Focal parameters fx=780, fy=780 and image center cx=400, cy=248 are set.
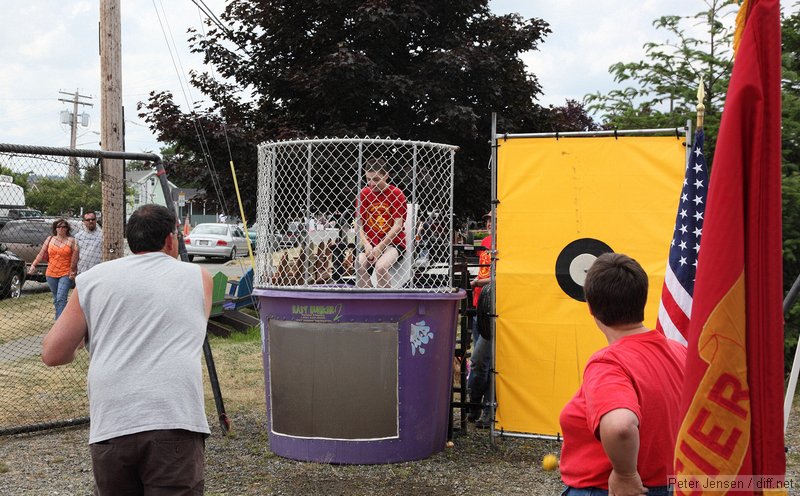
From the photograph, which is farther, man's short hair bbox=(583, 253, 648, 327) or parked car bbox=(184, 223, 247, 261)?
parked car bbox=(184, 223, 247, 261)

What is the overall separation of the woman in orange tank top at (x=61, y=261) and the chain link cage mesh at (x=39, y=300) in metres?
0.04

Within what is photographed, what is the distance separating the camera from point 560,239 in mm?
6332

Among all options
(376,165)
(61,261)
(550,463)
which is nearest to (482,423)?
(550,463)

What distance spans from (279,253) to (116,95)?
507cm

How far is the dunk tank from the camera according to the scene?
582cm

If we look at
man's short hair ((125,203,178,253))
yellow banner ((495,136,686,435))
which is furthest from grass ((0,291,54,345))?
man's short hair ((125,203,178,253))

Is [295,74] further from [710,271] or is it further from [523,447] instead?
[710,271]

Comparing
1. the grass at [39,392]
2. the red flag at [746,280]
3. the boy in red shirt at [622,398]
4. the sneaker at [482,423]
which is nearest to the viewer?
the red flag at [746,280]

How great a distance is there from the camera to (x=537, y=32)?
43.3 feet

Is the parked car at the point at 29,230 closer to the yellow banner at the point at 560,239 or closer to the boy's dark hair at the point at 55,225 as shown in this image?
the boy's dark hair at the point at 55,225

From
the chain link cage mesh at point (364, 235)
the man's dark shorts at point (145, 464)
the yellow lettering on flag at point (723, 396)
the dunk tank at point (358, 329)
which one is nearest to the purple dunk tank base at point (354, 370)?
the dunk tank at point (358, 329)

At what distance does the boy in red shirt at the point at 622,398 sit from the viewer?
92.7 inches

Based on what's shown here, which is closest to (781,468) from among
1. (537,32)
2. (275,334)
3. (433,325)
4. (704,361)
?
(704,361)

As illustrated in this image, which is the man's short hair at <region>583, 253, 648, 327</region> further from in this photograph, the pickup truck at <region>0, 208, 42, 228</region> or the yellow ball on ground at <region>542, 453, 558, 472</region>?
the pickup truck at <region>0, 208, 42, 228</region>
